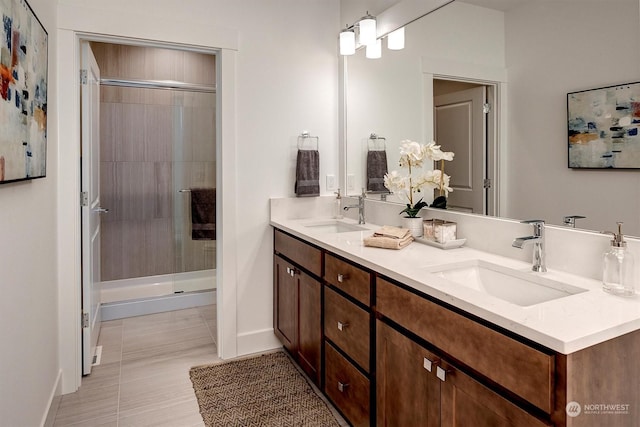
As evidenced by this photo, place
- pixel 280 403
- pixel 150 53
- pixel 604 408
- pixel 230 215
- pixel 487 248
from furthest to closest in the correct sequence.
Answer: pixel 150 53
pixel 230 215
pixel 280 403
pixel 487 248
pixel 604 408

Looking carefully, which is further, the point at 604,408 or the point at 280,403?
the point at 280,403

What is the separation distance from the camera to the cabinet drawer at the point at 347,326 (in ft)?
5.43

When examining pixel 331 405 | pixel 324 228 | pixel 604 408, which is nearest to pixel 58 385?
pixel 331 405

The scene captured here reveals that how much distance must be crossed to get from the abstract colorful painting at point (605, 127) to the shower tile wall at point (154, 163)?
306cm

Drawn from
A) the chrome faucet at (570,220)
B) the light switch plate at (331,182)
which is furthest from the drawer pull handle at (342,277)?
the light switch plate at (331,182)

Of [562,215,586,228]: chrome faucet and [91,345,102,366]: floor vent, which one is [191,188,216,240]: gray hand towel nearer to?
[91,345,102,366]: floor vent

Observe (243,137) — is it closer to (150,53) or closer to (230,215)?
(230,215)

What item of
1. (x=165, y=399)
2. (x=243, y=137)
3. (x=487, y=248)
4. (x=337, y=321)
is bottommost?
(x=165, y=399)

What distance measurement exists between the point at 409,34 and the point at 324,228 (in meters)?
1.25

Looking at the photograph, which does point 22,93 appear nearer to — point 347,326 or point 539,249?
point 347,326

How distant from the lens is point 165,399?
2197mm

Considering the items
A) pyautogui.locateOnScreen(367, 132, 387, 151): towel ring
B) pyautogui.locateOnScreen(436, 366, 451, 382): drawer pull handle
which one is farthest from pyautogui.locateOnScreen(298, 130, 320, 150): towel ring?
pyautogui.locateOnScreen(436, 366, 451, 382): drawer pull handle

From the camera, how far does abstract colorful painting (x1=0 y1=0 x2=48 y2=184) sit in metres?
1.22

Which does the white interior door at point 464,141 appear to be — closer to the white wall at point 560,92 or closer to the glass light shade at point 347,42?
the white wall at point 560,92
